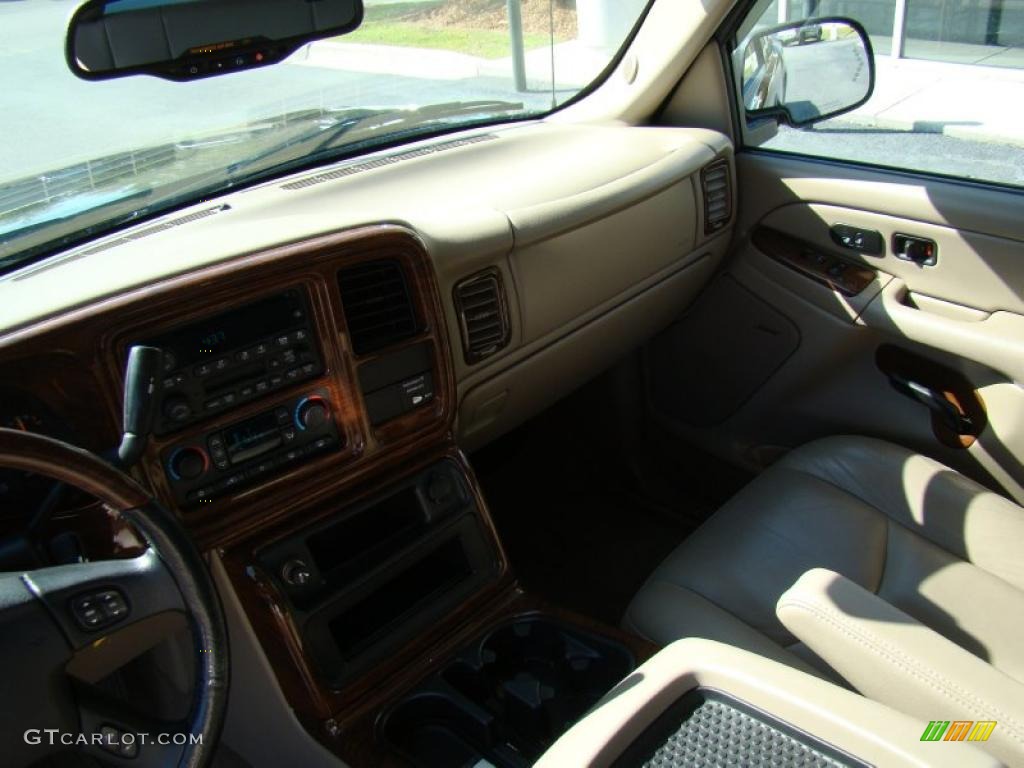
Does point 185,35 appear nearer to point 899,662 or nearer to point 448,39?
point 448,39

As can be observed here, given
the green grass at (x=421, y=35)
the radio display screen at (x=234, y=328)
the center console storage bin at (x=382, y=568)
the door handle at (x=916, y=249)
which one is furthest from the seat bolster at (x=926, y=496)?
the green grass at (x=421, y=35)

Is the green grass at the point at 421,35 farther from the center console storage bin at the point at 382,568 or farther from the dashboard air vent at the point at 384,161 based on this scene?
the center console storage bin at the point at 382,568

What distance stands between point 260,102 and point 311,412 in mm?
900

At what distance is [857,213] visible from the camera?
2.59m

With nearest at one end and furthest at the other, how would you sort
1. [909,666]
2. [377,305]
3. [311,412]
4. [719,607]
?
[909,666] < [311,412] < [377,305] < [719,607]

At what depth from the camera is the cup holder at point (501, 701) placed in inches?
70.6

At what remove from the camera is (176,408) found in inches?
61.4

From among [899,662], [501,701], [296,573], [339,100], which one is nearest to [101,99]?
[339,100]

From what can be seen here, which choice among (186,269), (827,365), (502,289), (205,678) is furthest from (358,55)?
(205,678)

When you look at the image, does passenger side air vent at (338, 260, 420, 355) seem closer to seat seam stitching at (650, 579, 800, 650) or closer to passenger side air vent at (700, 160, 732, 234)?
seat seam stitching at (650, 579, 800, 650)

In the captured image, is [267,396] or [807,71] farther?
[807,71]

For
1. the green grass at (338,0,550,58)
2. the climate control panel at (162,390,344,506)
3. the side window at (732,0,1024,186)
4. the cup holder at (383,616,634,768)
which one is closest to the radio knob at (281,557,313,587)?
the climate control panel at (162,390,344,506)

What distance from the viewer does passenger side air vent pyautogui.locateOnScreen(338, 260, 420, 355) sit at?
1.80 m

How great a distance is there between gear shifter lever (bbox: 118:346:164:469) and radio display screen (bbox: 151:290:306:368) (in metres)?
0.26
